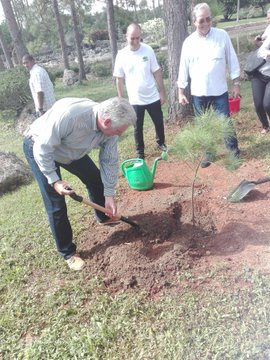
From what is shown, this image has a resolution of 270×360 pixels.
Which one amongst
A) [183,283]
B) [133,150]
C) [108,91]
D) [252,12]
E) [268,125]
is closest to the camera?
[183,283]

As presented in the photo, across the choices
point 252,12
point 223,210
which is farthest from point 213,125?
point 252,12

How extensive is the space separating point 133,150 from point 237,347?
3848 millimetres

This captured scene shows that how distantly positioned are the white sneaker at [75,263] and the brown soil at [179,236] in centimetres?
6

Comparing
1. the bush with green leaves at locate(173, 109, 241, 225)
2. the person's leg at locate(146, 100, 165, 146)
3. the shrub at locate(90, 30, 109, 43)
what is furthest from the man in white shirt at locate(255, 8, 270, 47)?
the shrub at locate(90, 30, 109, 43)

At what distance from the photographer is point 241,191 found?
3.50 meters

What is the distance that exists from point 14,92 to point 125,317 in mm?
9007

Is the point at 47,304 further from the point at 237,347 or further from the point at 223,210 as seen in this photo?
the point at 223,210

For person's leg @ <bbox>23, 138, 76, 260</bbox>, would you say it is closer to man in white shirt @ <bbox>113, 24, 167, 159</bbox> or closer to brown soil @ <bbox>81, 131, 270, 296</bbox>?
brown soil @ <bbox>81, 131, 270, 296</bbox>

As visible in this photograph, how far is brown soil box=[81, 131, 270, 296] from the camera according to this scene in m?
2.80

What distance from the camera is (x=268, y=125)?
5199 mm

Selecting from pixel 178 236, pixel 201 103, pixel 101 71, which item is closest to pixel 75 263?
pixel 178 236

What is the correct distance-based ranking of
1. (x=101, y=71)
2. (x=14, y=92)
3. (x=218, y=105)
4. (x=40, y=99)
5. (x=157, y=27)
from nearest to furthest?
(x=218, y=105)
(x=40, y=99)
(x=14, y=92)
(x=101, y=71)
(x=157, y=27)

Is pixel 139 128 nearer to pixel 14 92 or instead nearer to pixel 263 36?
pixel 263 36

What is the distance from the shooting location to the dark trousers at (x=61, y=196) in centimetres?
291
